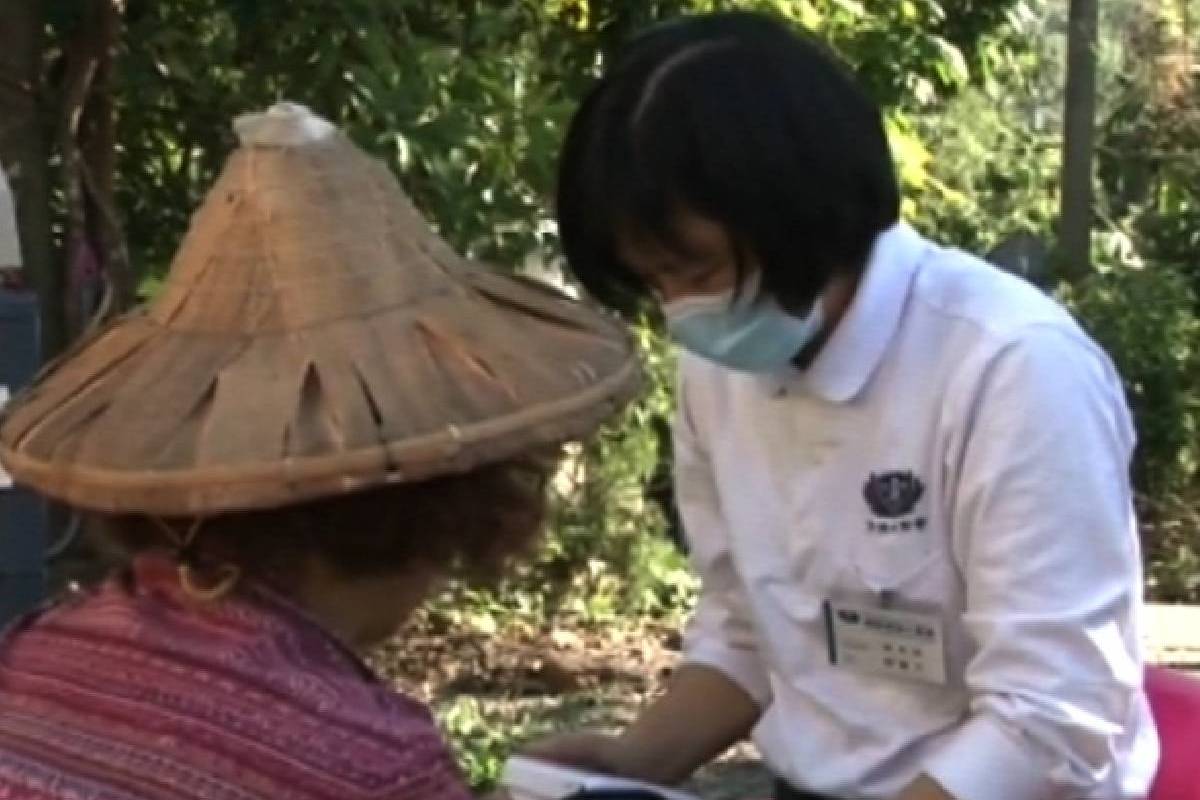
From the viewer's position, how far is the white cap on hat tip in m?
2.17

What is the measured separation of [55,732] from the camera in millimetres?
2008

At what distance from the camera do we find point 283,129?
2174 millimetres

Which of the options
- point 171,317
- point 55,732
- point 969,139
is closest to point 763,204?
point 171,317

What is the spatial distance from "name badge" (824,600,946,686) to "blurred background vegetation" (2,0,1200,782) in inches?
26.7

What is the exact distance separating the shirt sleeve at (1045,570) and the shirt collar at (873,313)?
12 centimetres

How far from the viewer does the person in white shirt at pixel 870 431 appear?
2604 millimetres

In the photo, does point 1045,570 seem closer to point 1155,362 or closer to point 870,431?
point 870,431

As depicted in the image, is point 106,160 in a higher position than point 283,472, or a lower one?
lower

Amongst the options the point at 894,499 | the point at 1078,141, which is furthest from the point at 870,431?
the point at 1078,141

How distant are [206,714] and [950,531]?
954 mm

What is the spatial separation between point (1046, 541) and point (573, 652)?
6120mm

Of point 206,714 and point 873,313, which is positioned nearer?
point 206,714

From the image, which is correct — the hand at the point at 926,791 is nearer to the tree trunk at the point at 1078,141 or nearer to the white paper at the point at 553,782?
the white paper at the point at 553,782

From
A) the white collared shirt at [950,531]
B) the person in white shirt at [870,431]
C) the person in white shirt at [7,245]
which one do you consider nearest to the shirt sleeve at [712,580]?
the white collared shirt at [950,531]
